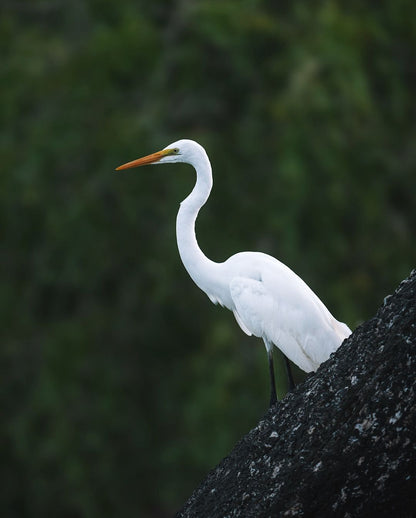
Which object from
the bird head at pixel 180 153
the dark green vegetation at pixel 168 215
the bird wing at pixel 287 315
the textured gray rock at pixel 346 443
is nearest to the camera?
the textured gray rock at pixel 346 443

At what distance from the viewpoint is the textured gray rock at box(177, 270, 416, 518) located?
210 centimetres

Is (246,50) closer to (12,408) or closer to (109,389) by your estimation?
(109,389)

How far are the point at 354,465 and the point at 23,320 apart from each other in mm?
6763

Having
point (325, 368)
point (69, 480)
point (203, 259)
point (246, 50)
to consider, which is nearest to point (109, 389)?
point (69, 480)

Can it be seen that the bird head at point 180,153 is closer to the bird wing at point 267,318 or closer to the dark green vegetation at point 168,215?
the bird wing at point 267,318

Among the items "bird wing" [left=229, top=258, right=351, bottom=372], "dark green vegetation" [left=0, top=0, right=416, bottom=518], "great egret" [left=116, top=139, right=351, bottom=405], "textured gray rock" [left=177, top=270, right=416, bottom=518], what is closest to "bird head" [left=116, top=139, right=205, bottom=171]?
"great egret" [left=116, top=139, right=351, bottom=405]

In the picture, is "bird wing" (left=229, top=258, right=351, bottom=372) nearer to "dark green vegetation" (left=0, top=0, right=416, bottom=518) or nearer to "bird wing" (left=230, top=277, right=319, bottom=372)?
"bird wing" (left=230, top=277, right=319, bottom=372)

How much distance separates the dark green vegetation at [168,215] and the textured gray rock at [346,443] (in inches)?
202

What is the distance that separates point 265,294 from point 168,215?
4.50 metres

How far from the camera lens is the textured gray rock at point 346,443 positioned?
2100mm

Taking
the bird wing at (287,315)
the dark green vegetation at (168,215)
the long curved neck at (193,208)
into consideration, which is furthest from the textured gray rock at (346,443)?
the dark green vegetation at (168,215)

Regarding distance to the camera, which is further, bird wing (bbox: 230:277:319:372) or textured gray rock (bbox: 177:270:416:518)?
bird wing (bbox: 230:277:319:372)

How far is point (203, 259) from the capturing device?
13.0ft

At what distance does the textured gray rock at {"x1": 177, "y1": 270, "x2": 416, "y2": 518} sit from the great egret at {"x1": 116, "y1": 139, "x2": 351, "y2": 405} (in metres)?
1.17
